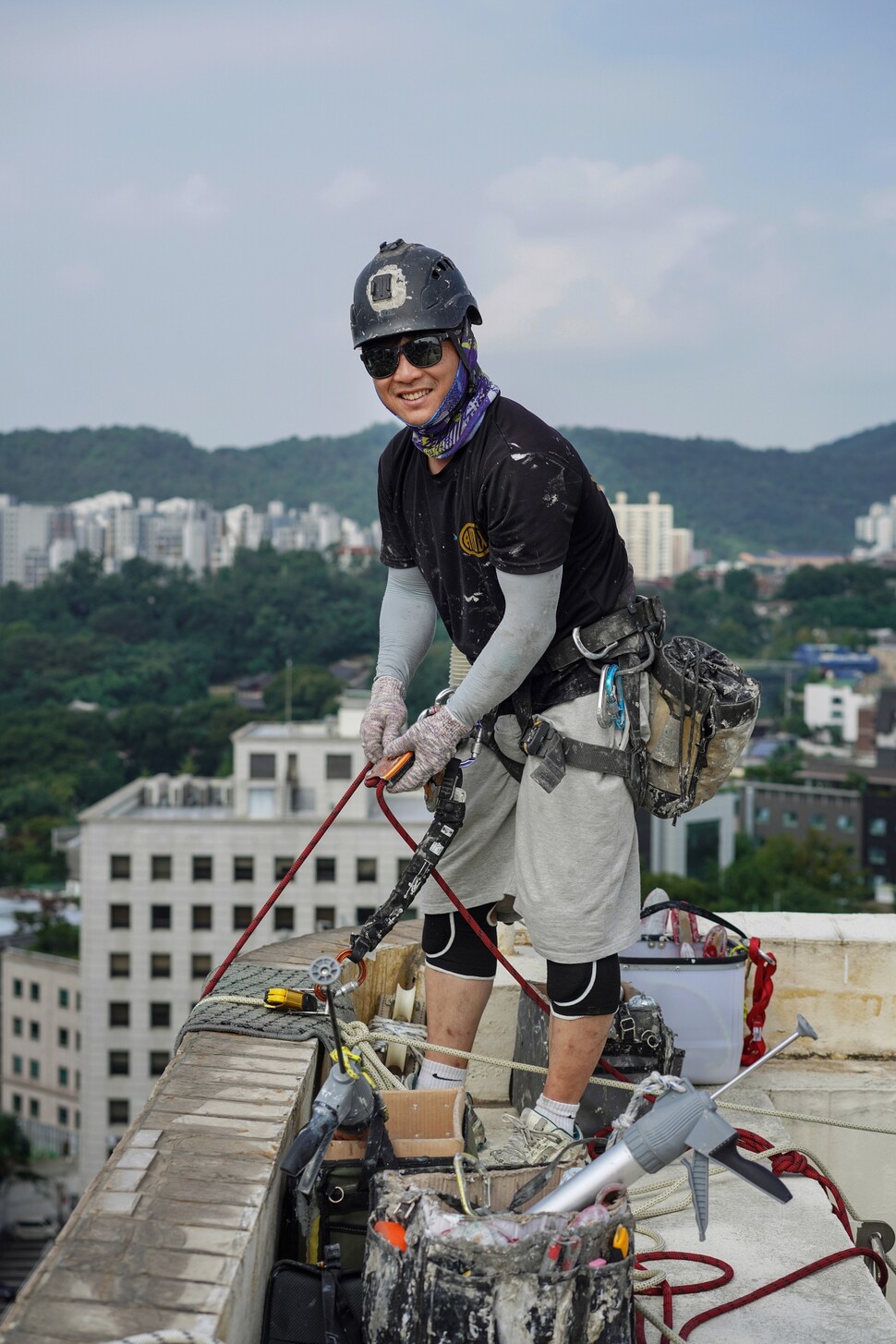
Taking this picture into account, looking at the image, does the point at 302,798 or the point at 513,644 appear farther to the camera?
the point at 302,798

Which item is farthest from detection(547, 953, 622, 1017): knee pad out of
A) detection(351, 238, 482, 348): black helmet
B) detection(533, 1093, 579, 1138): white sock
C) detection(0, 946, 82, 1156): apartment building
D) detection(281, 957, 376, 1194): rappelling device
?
detection(0, 946, 82, 1156): apartment building

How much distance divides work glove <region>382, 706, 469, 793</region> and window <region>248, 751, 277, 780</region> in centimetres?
3848

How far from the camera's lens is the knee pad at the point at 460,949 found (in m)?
3.37

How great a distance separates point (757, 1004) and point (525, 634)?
1790 mm

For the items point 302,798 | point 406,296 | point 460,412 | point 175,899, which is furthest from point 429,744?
point 302,798

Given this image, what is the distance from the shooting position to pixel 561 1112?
3131 millimetres

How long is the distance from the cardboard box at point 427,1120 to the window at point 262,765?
38383mm

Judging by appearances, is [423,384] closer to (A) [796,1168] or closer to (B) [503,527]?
(B) [503,527]

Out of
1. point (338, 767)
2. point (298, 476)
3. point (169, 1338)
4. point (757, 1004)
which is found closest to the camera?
point (169, 1338)

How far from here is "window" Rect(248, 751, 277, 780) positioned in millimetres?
41250

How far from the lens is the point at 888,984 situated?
14.7ft

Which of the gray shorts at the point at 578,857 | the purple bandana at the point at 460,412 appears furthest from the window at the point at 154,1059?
the purple bandana at the point at 460,412

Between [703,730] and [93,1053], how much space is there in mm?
39714

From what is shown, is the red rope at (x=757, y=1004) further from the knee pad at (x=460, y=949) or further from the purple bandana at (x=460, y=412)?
the purple bandana at (x=460, y=412)
